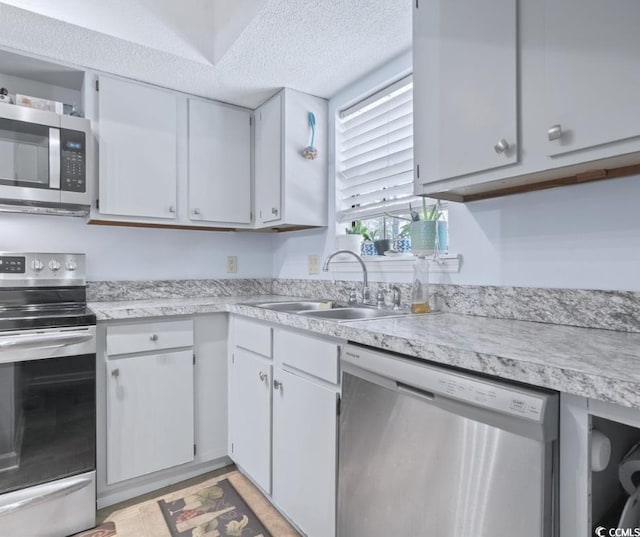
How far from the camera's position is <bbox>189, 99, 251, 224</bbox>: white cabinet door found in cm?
233

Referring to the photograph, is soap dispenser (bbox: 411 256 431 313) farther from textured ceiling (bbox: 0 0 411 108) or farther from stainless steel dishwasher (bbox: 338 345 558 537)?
textured ceiling (bbox: 0 0 411 108)

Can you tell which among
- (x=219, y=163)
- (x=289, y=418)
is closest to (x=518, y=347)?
(x=289, y=418)

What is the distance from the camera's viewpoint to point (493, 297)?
4.75 feet

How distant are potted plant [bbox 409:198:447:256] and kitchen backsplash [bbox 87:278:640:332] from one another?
18 centimetres

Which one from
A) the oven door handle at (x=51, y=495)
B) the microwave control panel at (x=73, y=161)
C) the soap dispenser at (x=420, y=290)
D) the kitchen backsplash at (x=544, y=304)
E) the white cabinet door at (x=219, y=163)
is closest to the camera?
the kitchen backsplash at (x=544, y=304)

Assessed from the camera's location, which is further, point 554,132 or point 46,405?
point 46,405

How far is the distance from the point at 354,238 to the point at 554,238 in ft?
3.44

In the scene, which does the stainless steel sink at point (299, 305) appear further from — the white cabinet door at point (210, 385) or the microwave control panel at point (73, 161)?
the microwave control panel at point (73, 161)

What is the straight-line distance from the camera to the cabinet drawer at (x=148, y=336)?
1804 mm

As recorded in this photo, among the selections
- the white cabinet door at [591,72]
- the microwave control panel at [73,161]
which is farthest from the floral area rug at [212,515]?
the white cabinet door at [591,72]

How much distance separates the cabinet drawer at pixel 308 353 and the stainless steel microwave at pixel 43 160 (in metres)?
1.26

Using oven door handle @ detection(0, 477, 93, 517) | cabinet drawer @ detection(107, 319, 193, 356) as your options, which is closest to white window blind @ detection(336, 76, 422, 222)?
cabinet drawer @ detection(107, 319, 193, 356)

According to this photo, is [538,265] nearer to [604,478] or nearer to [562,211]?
[562,211]

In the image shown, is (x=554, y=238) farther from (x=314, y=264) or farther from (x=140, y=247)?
(x=140, y=247)
